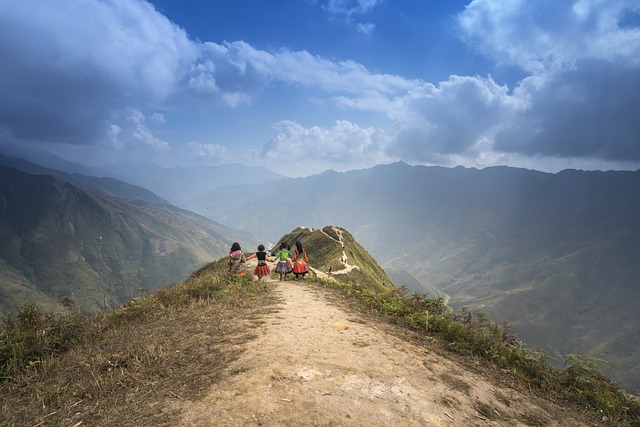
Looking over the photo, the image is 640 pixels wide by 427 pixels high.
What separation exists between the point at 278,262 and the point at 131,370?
1471 cm

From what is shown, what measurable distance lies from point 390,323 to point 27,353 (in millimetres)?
10498

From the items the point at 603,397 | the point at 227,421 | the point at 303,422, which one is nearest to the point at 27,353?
the point at 227,421

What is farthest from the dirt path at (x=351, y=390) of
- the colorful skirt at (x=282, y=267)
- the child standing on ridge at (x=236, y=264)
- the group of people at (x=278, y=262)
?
the colorful skirt at (x=282, y=267)

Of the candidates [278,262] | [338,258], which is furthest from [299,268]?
[338,258]

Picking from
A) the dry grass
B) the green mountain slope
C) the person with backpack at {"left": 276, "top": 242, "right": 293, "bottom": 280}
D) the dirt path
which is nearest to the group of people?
the person with backpack at {"left": 276, "top": 242, "right": 293, "bottom": 280}

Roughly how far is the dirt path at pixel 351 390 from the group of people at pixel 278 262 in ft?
32.7

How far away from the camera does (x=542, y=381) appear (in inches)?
321

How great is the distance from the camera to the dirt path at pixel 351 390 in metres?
5.23

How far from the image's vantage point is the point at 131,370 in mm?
6664

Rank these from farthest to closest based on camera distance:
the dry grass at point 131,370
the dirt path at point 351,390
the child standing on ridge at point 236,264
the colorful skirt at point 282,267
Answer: the colorful skirt at point 282,267, the child standing on ridge at point 236,264, the dry grass at point 131,370, the dirt path at point 351,390

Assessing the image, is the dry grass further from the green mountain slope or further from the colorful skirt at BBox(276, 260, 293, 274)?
the green mountain slope

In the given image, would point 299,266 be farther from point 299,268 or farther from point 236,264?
point 236,264

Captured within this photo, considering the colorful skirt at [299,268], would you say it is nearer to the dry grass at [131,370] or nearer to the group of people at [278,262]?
the group of people at [278,262]

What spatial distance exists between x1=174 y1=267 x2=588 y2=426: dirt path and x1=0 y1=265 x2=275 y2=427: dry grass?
2.17 feet
